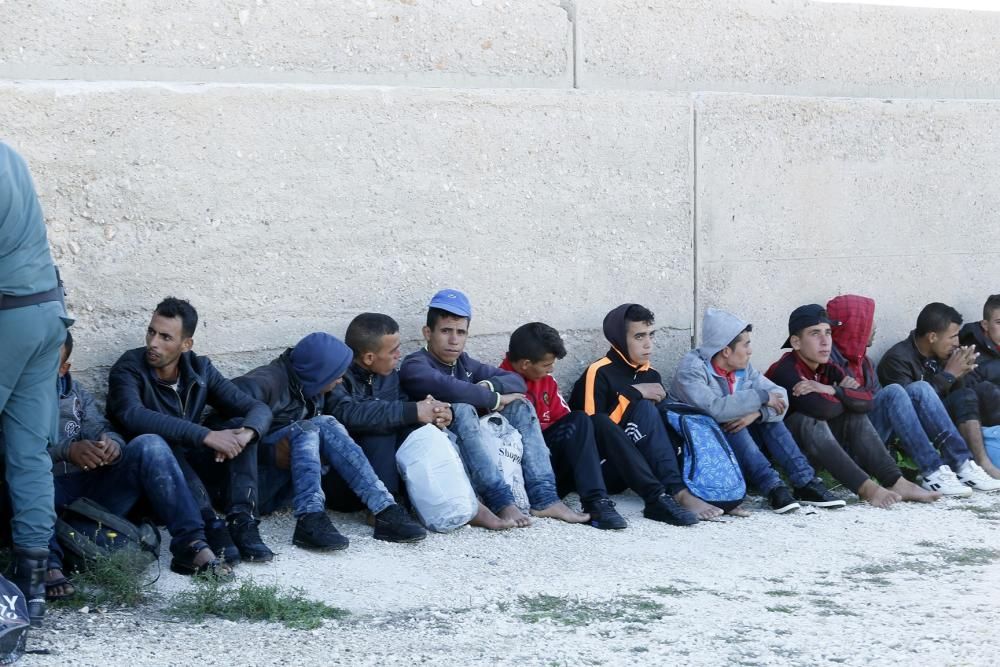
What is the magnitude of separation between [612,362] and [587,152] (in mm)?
1205

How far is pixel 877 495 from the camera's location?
6.85 m

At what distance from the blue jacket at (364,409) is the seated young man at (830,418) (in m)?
2.22

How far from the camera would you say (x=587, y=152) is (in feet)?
24.3

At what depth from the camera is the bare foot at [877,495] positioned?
6828 millimetres

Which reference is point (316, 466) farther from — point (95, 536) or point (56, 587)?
point (56, 587)

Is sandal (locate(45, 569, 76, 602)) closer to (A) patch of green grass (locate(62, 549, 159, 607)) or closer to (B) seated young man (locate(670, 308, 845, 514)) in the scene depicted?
(A) patch of green grass (locate(62, 549, 159, 607))

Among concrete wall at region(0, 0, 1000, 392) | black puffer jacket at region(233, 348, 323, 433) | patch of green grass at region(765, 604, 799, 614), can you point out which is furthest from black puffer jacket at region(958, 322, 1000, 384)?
black puffer jacket at region(233, 348, 323, 433)

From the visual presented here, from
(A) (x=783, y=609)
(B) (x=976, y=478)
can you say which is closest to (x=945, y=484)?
(B) (x=976, y=478)

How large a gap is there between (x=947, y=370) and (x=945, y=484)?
1022mm

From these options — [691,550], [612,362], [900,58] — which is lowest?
[691,550]

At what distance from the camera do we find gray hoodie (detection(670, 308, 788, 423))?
22.7ft

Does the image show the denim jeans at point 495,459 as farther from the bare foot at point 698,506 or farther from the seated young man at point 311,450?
the bare foot at point 698,506

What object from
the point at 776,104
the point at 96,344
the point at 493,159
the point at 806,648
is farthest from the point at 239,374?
the point at 776,104

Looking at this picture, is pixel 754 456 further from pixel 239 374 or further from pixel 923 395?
pixel 239 374
